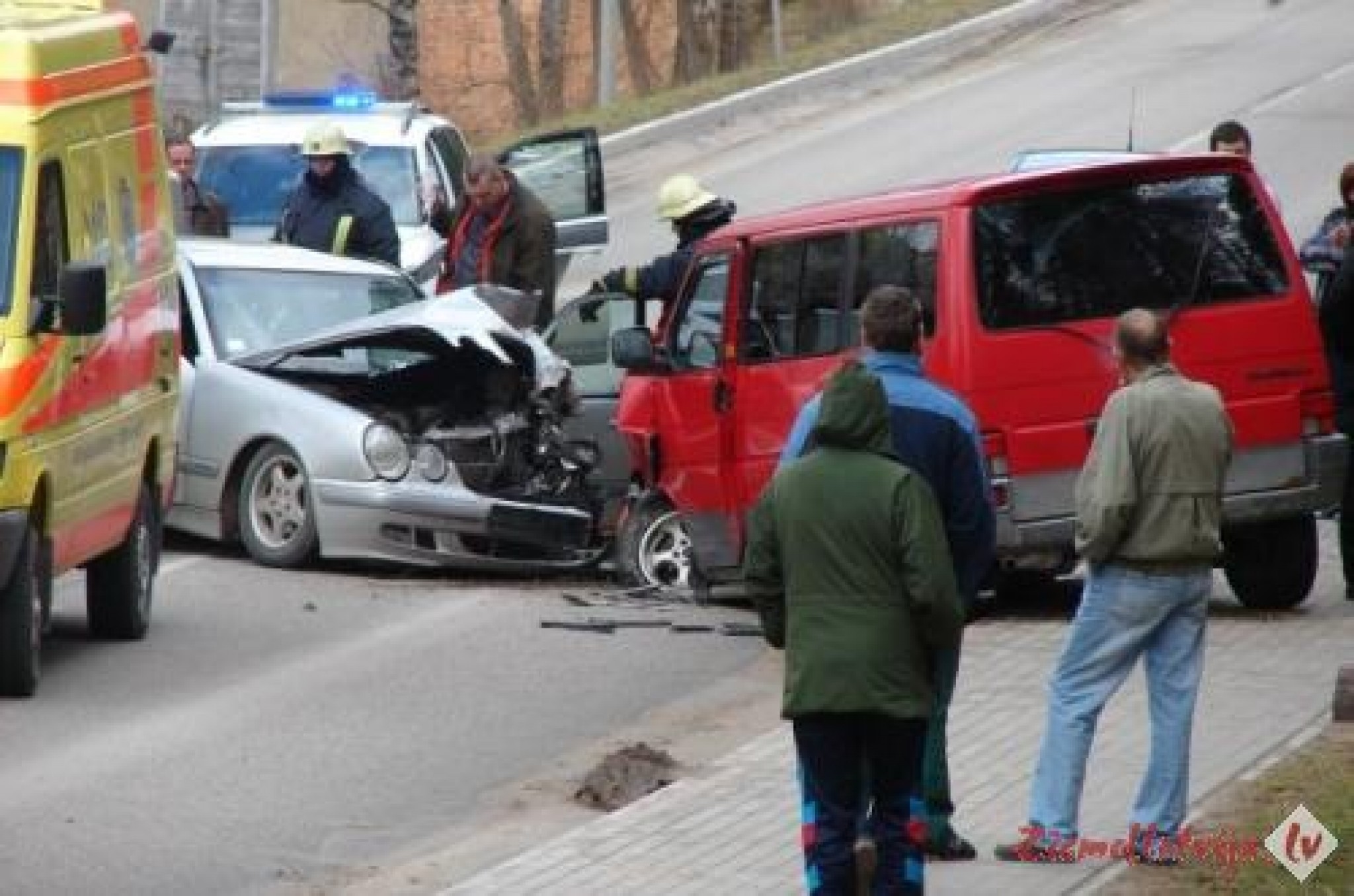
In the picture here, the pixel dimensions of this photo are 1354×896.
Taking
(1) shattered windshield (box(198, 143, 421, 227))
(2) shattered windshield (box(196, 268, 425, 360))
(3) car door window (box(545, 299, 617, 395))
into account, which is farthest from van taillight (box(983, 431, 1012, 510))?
(1) shattered windshield (box(198, 143, 421, 227))

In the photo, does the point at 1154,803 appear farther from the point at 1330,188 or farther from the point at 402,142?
the point at 1330,188

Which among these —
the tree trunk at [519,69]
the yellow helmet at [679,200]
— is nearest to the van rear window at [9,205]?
the yellow helmet at [679,200]

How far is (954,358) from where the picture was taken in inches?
538

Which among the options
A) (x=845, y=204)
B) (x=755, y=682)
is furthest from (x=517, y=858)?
(x=845, y=204)

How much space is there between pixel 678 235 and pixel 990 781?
6955 mm

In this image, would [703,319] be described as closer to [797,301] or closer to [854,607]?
[797,301]

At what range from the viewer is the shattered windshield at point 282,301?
17500 mm

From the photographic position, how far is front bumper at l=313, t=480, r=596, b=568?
16.1 meters

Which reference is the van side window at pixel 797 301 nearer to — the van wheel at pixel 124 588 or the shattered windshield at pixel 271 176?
the van wheel at pixel 124 588

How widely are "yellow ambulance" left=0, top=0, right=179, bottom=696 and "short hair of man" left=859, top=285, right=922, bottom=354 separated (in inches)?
176

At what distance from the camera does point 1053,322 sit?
45.4ft

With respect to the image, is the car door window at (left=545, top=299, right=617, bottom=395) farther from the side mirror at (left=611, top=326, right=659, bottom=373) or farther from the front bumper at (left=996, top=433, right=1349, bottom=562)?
the front bumper at (left=996, top=433, right=1349, bottom=562)

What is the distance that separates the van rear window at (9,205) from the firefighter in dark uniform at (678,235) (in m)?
3.83

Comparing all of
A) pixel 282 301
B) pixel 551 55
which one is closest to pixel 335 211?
pixel 282 301
